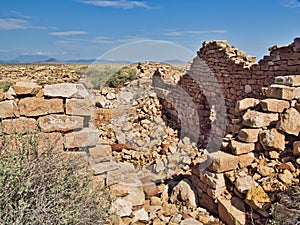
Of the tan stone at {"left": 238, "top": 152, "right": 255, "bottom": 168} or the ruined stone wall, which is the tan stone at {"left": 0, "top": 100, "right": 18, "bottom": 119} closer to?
the tan stone at {"left": 238, "top": 152, "right": 255, "bottom": 168}

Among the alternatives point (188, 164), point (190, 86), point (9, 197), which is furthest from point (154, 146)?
point (9, 197)

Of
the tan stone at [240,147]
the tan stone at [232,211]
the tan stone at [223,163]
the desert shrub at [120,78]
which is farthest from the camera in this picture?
the desert shrub at [120,78]

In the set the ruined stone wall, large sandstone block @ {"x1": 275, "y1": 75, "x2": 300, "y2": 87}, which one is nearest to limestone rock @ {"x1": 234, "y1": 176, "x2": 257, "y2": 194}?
the ruined stone wall

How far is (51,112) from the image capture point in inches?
154

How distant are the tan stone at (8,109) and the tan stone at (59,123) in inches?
13.1

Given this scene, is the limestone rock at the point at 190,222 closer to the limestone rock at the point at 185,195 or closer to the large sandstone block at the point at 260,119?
the limestone rock at the point at 185,195

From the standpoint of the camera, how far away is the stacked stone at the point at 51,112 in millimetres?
3703

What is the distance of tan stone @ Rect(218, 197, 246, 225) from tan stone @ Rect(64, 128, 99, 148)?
208cm

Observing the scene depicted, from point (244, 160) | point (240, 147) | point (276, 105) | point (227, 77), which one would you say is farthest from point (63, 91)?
point (227, 77)

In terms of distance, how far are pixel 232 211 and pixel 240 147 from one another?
39.4 inches

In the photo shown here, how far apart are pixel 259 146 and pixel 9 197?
369 centimetres

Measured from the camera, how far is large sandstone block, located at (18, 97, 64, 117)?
3.76m

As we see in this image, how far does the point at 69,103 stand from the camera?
13.0 ft

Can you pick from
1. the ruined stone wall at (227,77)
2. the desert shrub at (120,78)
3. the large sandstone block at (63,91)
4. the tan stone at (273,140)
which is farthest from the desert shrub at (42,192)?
the desert shrub at (120,78)
